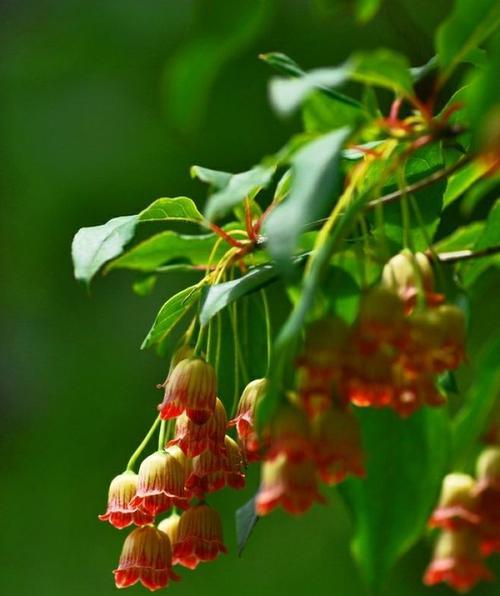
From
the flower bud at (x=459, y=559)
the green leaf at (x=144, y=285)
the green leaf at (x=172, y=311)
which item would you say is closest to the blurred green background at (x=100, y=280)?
the green leaf at (x=144, y=285)

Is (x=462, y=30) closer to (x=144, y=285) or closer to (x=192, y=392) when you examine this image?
(x=192, y=392)

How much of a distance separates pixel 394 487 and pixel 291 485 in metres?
0.10

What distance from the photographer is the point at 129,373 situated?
351cm

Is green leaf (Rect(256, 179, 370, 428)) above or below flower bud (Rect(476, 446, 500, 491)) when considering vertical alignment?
above

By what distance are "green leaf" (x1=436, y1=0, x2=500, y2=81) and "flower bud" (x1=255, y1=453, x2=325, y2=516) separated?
0.23 metres

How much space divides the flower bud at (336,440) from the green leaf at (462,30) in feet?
0.65

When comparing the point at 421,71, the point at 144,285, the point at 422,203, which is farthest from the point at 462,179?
the point at 144,285

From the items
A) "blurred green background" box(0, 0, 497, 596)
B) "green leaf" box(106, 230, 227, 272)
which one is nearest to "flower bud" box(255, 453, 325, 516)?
"green leaf" box(106, 230, 227, 272)

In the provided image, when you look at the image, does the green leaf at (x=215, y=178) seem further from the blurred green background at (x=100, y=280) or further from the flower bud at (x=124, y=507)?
the blurred green background at (x=100, y=280)

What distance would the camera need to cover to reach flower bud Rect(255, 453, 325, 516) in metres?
0.53

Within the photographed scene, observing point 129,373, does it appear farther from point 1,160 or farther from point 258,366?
point 258,366

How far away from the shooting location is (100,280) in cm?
348

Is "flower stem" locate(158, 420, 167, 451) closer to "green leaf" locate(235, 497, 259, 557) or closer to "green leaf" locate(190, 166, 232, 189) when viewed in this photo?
"green leaf" locate(235, 497, 259, 557)

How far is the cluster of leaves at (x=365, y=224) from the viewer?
1.65 feet
